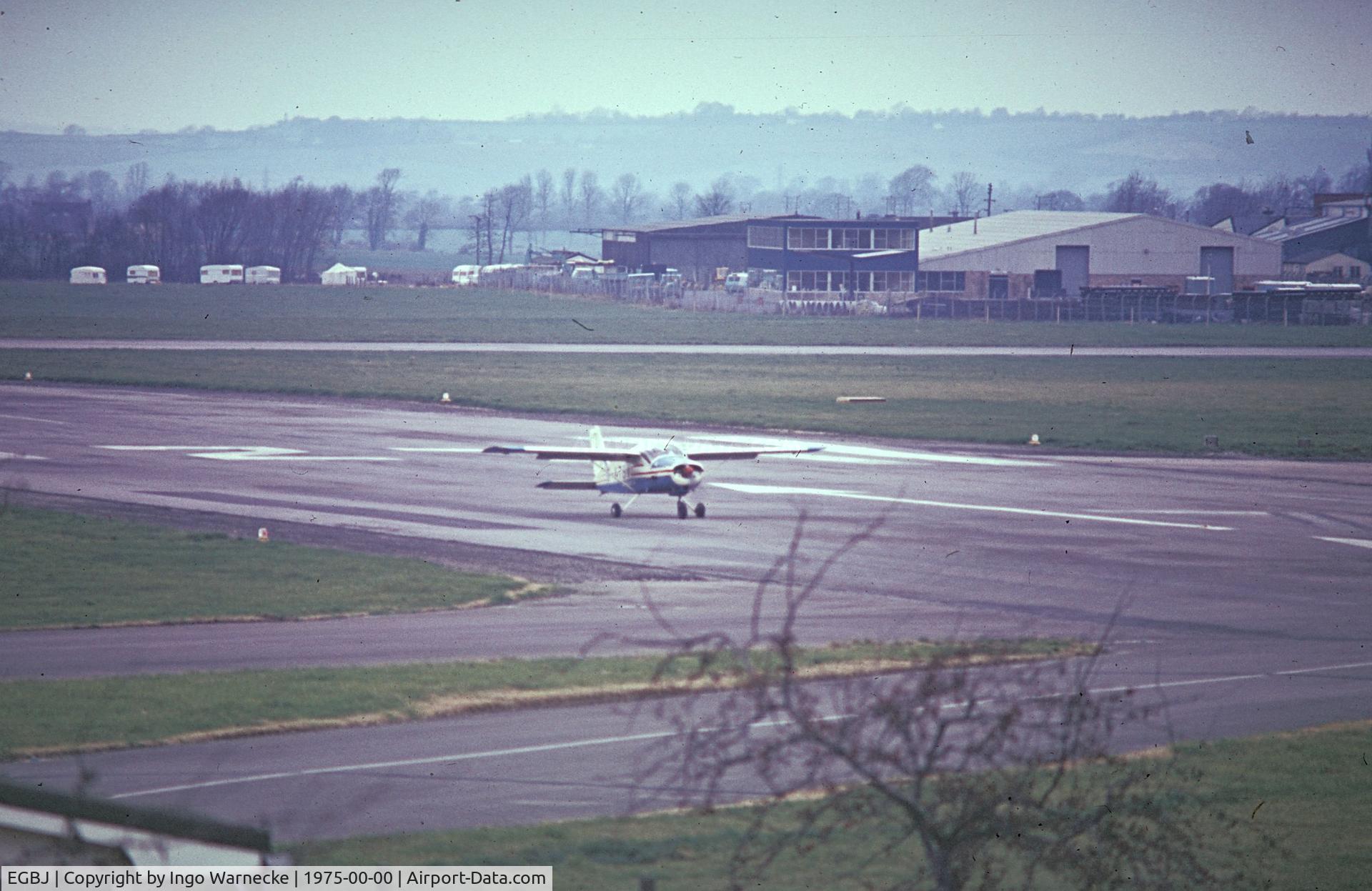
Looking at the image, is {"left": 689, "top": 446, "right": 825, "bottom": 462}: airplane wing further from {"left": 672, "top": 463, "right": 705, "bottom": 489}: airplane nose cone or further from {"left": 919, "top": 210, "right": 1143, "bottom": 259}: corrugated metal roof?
{"left": 919, "top": 210, "right": 1143, "bottom": 259}: corrugated metal roof

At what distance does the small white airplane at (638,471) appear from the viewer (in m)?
36.8

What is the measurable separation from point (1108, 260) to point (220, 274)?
116718 mm

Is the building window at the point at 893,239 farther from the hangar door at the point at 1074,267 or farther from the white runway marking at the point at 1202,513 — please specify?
the white runway marking at the point at 1202,513

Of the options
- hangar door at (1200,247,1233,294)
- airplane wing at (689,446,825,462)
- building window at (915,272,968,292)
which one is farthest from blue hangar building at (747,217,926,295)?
airplane wing at (689,446,825,462)

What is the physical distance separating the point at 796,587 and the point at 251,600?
35.2ft

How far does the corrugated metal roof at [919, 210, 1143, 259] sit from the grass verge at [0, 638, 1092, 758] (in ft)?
452

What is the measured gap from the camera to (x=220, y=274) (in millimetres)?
195250

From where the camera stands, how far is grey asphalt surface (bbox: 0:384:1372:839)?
1742 cm

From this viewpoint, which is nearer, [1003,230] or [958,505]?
[958,505]

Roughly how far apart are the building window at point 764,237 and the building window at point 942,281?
17769 mm

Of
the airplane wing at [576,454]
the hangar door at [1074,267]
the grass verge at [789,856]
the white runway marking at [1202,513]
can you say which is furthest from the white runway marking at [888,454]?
the hangar door at [1074,267]

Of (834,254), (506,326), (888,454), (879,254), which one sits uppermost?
(834,254)

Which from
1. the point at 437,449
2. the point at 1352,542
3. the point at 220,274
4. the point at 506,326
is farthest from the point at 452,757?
the point at 220,274

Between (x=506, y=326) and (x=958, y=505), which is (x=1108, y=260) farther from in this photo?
(x=958, y=505)
